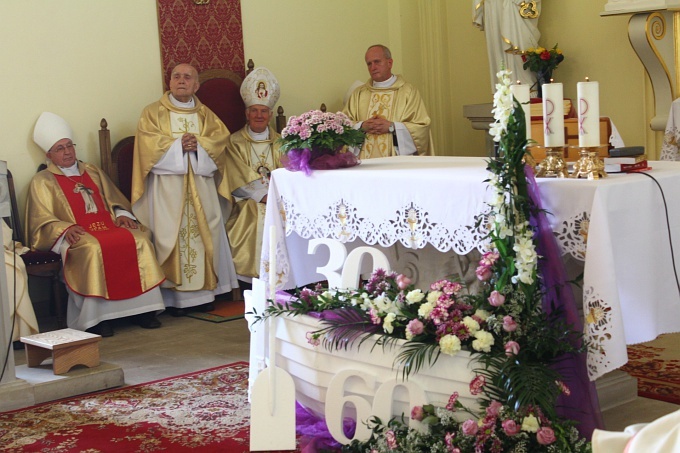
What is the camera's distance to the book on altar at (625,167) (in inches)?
152

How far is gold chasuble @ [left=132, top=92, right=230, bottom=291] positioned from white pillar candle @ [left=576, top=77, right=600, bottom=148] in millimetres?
4317

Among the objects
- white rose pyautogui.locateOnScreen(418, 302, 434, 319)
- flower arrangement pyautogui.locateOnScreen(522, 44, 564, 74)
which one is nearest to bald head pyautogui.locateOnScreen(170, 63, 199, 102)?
flower arrangement pyautogui.locateOnScreen(522, 44, 564, 74)

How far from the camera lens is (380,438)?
3732 millimetres

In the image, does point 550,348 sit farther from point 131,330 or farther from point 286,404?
point 131,330

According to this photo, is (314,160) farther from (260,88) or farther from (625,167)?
(260,88)

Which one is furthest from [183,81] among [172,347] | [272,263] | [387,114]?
[272,263]

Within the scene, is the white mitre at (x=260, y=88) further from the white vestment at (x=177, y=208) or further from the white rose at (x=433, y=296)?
the white rose at (x=433, y=296)

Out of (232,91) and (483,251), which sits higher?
(232,91)

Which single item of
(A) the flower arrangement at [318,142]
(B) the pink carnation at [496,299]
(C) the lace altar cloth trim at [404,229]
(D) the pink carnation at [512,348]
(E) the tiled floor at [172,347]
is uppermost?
(A) the flower arrangement at [318,142]

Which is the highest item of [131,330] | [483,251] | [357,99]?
[357,99]

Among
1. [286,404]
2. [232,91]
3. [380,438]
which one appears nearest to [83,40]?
[232,91]

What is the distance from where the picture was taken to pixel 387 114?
27.0 ft

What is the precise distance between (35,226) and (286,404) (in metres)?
3.52

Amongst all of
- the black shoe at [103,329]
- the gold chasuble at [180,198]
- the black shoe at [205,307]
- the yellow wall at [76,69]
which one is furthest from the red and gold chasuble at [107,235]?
the black shoe at [205,307]
